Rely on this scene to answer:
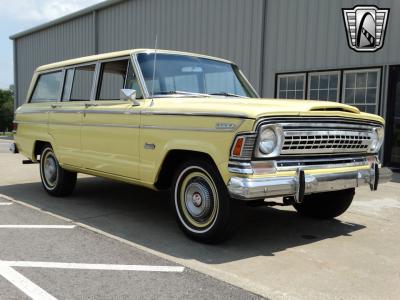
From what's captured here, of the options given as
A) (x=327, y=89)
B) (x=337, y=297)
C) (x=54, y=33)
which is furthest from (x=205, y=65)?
(x=54, y=33)

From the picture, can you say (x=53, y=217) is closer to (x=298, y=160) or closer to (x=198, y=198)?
(x=198, y=198)

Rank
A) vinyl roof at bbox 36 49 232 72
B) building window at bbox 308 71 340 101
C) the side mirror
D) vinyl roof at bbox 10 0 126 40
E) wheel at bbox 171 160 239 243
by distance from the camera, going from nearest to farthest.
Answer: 1. wheel at bbox 171 160 239 243
2. the side mirror
3. vinyl roof at bbox 36 49 232 72
4. building window at bbox 308 71 340 101
5. vinyl roof at bbox 10 0 126 40

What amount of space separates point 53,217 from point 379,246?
3.81 metres

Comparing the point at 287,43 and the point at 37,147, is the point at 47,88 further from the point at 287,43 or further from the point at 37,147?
the point at 287,43

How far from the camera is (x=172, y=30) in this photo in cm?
1460

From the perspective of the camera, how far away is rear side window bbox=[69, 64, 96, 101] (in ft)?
20.8

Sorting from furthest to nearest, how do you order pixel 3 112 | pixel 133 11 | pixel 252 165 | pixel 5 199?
pixel 3 112 → pixel 133 11 → pixel 5 199 → pixel 252 165

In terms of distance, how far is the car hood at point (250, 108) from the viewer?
4.04 metres

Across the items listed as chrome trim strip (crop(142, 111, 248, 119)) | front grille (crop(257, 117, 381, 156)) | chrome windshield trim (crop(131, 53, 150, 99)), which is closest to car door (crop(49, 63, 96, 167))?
chrome windshield trim (crop(131, 53, 150, 99))

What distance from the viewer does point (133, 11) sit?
1634cm

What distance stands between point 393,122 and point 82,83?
21.5 feet

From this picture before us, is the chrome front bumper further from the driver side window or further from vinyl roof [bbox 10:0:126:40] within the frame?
vinyl roof [bbox 10:0:126:40]

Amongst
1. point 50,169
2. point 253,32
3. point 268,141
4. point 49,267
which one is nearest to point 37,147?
point 50,169

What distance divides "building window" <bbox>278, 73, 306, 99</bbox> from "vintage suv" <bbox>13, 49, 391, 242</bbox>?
5363mm
